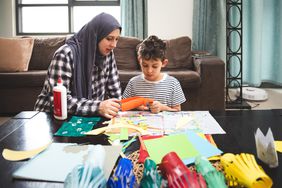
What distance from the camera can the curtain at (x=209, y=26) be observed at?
4512mm

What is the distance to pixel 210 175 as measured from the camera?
0.75 metres

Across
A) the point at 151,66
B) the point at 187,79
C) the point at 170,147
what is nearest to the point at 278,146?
the point at 170,147

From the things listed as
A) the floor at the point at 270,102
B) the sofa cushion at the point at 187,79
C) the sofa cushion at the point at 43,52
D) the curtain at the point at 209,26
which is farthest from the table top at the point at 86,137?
the curtain at the point at 209,26

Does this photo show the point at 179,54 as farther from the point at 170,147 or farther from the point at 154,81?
the point at 170,147

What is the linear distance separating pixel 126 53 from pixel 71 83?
2.49 metres

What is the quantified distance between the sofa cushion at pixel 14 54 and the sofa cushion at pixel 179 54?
165 centimetres

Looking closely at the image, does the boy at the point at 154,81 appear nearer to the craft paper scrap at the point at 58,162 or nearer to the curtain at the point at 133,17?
the craft paper scrap at the point at 58,162

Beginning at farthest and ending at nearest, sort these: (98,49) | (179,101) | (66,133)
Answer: (179,101) → (98,49) → (66,133)

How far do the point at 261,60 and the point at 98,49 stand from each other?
11.5 ft

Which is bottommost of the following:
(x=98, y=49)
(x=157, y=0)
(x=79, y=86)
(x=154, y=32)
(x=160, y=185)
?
(x=160, y=185)

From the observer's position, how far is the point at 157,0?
4527 millimetres

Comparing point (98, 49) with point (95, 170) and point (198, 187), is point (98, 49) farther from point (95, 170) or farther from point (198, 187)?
point (198, 187)

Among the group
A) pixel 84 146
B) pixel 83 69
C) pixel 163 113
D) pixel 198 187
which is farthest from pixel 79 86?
pixel 198 187

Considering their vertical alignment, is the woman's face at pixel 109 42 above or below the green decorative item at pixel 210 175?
above
